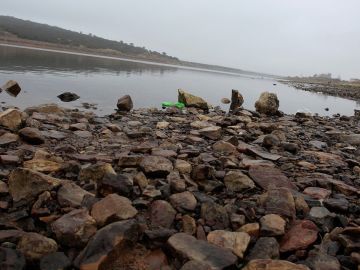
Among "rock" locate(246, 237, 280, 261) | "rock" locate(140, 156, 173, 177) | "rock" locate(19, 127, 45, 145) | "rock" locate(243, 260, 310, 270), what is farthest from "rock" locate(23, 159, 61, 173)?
"rock" locate(243, 260, 310, 270)

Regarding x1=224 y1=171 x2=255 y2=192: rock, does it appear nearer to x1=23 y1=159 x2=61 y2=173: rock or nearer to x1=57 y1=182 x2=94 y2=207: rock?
x1=57 y1=182 x2=94 y2=207: rock

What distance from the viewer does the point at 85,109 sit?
14781 mm

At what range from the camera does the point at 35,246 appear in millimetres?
3699

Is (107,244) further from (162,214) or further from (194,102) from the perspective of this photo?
(194,102)

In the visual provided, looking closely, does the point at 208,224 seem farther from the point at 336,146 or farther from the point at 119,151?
the point at 336,146

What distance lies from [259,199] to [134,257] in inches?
84.2

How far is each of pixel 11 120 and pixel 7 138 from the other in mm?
1089

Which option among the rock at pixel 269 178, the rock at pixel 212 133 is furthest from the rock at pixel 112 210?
the rock at pixel 212 133

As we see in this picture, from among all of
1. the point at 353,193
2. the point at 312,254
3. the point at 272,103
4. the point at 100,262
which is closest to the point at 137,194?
the point at 100,262

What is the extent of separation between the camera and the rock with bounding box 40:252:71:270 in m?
3.53

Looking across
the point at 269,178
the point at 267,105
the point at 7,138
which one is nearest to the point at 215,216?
Result: the point at 269,178

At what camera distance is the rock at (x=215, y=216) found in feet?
14.9

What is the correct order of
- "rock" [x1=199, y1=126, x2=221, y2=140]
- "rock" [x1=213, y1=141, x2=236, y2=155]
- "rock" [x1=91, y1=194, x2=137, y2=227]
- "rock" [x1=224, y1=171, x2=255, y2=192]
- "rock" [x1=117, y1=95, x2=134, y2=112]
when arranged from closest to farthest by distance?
"rock" [x1=91, y1=194, x2=137, y2=227]
"rock" [x1=224, y1=171, x2=255, y2=192]
"rock" [x1=213, y1=141, x2=236, y2=155]
"rock" [x1=199, y1=126, x2=221, y2=140]
"rock" [x1=117, y1=95, x2=134, y2=112]

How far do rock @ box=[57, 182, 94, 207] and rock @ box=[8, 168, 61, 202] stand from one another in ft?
0.51
